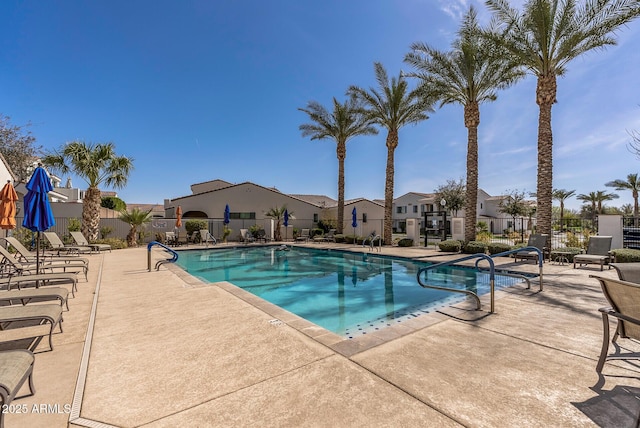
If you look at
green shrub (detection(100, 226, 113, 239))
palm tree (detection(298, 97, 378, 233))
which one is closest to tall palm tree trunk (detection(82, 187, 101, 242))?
green shrub (detection(100, 226, 113, 239))

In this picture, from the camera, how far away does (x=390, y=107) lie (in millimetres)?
18672

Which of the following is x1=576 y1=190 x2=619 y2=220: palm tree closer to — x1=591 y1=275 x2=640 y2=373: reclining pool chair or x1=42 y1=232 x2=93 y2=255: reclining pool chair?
x1=591 y1=275 x2=640 y2=373: reclining pool chair

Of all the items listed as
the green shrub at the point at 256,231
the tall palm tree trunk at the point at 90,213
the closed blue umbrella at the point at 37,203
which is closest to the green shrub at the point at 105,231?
the tall palm tree trunk at the point at 90,213

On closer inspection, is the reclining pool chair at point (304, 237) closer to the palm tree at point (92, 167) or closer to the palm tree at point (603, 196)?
the palm tree at point (92, 167)

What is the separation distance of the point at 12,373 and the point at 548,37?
17.4 meters

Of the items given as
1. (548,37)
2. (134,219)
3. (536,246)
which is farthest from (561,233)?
(134,219)

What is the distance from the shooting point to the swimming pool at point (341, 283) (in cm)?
671

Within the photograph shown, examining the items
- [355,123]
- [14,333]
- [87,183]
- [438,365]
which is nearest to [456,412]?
[438,365]

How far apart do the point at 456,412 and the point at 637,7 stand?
1566cm

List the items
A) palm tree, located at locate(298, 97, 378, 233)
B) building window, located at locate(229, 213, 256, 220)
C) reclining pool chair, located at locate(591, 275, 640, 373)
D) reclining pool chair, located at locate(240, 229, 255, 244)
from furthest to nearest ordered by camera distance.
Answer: building window, located at locate(229, 213, 256, 220), reclining pool chair, located at locate(240, 229, 255, 244), palm tree, located at locate(298, 97, 378, 233), reclining pool chair, located at locate(591, 275, 640, 373)

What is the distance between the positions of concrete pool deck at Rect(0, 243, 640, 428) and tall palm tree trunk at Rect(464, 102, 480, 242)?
435 inches

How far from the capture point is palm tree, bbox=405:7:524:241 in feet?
46.4

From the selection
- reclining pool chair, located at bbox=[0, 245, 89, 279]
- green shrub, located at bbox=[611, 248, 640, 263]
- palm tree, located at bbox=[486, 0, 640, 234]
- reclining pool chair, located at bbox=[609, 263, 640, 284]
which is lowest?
reclining pool chair, located at bbox=[0, 245, 89, 279]

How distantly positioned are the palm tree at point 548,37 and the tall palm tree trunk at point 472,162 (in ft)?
9.98
